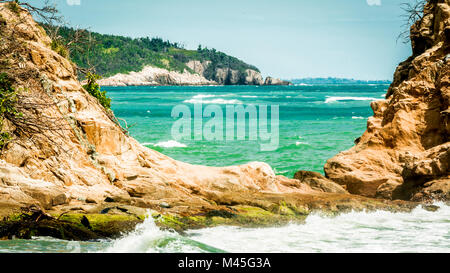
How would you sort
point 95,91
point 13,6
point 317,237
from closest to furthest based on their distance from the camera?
1. point 317,237
2. point 13,6
3. point 95,91

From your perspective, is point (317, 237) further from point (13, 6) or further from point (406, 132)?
point (13, 6)

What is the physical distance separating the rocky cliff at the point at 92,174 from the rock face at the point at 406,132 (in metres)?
1.13

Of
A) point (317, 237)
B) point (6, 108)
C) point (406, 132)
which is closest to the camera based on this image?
point (317, 237)

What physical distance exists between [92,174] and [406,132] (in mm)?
9585

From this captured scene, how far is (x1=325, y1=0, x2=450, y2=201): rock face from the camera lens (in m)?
13.1

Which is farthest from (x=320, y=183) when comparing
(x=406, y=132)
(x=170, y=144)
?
(x=170, y=144)

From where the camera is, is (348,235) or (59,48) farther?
(59,48)

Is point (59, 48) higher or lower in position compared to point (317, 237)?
higher

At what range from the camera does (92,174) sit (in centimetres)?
1032

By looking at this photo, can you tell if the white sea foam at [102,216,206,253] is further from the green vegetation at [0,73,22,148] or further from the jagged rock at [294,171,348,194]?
the jagged rock at [294,171,348,194]

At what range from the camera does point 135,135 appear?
30188 millimetres

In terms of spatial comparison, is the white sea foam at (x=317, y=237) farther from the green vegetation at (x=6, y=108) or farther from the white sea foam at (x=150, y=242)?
the green vegetation at (x=6, y=108)

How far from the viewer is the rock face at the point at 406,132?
13086mm

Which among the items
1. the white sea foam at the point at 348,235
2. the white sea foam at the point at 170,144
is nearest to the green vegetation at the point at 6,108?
the white sea foam at the point at 348,235
